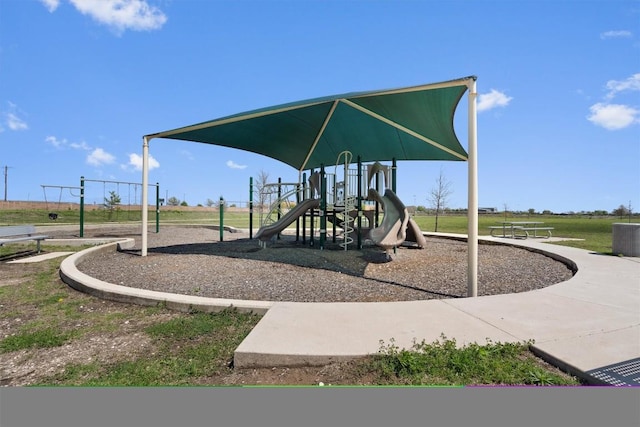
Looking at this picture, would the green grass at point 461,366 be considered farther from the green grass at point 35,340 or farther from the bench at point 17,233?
the bench at point 17,233

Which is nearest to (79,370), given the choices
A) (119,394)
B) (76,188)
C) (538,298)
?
(119,394)

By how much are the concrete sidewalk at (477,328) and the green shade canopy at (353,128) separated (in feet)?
12.3

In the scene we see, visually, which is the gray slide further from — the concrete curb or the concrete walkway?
the concrete walkway

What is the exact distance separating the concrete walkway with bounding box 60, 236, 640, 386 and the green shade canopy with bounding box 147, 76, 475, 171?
12.4 feet

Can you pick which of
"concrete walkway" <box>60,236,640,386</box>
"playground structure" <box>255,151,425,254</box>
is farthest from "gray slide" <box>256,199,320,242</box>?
"concrete walkway" <box>60,236,640,386</box>

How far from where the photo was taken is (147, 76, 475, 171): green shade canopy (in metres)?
7.75

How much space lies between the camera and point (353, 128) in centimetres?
1216

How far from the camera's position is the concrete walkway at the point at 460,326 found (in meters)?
2.95

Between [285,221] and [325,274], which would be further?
[285,221]

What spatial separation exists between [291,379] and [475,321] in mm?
2348

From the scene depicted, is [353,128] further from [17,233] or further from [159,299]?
[17,233]

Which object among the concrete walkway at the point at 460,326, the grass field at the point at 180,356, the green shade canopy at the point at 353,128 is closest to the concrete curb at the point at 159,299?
the concrete walkway at the point at 460,326

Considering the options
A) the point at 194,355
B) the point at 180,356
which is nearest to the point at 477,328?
the point at 194,355

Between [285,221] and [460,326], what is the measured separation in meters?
8.44
